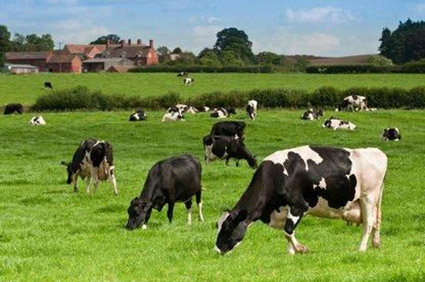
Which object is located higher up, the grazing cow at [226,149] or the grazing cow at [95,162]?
the grazing cow at [95,162]

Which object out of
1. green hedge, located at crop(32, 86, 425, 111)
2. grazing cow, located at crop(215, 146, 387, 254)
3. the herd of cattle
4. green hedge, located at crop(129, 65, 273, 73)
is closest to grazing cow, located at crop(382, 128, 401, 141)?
green hedge, located at crop(32, 86, 425, 111)

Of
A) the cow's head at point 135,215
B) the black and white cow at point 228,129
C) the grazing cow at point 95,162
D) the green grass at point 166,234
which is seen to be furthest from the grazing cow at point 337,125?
the cow's head at point 135,215

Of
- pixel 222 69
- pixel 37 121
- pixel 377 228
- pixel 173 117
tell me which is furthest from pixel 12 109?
pixel 222 69

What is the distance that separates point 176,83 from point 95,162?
75.1 m

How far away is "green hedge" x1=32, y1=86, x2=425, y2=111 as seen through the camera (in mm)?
68625

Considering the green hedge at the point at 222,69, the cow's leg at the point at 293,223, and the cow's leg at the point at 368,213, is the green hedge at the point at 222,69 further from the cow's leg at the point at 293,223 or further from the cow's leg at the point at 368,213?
the cow's leg at the point at 293,223

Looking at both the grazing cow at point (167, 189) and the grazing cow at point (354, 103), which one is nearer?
the grazing cow at point (167, 189)

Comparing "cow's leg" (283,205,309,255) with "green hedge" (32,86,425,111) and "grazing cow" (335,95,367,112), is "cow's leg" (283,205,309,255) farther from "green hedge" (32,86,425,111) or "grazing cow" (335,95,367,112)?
"green hedge" (32,86,425,111)

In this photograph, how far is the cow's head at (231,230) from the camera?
13508 mm

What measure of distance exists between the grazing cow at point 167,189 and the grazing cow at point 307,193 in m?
4.81

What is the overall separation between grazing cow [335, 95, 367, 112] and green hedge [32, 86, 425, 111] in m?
3.36

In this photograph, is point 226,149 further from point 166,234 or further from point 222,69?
point 222,69

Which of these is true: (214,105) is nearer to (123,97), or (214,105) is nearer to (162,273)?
(123,97)

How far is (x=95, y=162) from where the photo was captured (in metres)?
25.2
